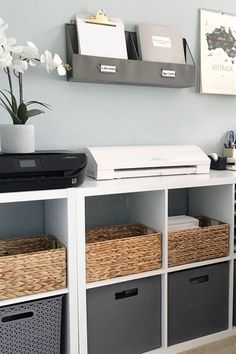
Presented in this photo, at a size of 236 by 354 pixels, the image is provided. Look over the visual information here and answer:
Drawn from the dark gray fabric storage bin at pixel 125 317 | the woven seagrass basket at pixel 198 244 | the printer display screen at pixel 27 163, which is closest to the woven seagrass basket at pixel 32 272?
the dark gray fabric storage bin at pixel 125 317

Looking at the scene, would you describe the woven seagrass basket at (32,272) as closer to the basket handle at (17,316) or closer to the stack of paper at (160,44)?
the basket handle at (17,316)

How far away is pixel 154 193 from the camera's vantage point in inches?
64.6

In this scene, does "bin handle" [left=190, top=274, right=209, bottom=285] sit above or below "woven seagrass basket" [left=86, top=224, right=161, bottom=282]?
below

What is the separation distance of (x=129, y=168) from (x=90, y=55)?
0.56 metres

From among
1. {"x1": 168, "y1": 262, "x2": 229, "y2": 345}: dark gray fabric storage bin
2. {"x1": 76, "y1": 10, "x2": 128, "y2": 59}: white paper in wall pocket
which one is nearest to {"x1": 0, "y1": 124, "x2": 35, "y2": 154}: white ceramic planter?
{"x1": 76, "y1": 10, "x2": 128, "y2": 59}: white paper in wall pocket

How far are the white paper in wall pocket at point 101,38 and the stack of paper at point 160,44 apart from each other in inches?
4.3

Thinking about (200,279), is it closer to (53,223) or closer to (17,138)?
(53,223)

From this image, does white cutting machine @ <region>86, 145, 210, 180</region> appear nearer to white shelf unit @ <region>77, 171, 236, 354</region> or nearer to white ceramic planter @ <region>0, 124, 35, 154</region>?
white shelf unit @ <region>77, 171, 236, 354</region>

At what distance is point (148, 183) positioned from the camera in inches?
60.6

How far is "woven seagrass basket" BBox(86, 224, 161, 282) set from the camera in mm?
1485

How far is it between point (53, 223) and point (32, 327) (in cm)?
42

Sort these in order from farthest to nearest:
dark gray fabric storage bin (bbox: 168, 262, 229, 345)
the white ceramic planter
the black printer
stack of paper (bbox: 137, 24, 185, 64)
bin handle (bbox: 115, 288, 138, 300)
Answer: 1. stack of paper (bbox: 137, 24, 185, 64)
2. dark gray fabric storage bin (bbox: 168, 262, 229, 345)
3. bin handle (bbox: 115, 288, 138, 300)
4. the white ceramic planter
5. the black printer

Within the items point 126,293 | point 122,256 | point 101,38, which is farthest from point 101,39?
point 126,293

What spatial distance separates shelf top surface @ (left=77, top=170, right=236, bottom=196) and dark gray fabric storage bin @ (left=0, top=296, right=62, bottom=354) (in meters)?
0.45
